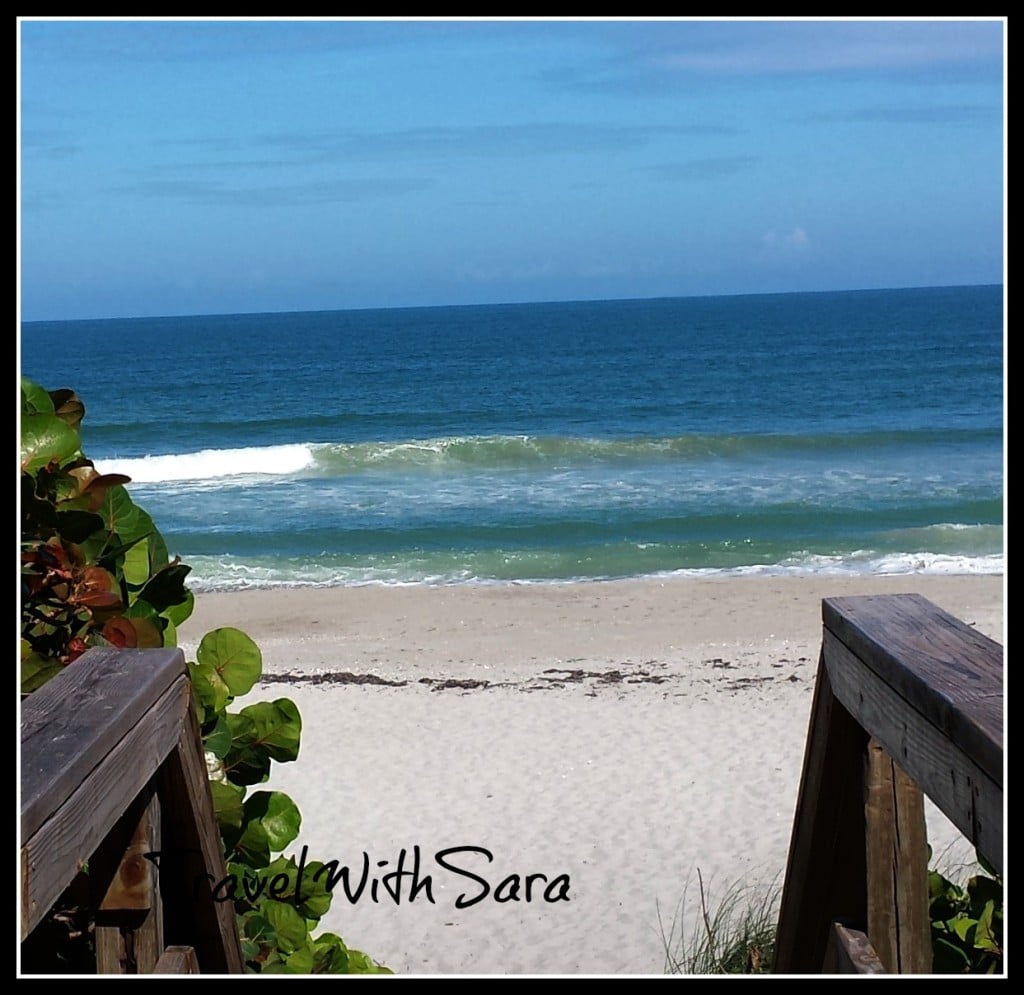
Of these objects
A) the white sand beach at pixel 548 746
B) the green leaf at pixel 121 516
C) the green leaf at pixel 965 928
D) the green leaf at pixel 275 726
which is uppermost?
the green leaf at pixel 121 516

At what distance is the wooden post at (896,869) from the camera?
161 centimetres

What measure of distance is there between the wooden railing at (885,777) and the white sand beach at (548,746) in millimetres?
1303

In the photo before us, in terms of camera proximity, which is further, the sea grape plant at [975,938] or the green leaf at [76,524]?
the sea grape plant at [975,938]

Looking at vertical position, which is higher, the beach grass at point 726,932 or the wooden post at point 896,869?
the wooden post at point 896,869

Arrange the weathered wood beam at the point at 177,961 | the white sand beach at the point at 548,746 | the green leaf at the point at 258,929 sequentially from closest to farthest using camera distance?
the weathered wood beam at the point at 177,961, the green leaf at the point at 258,929, the white sand beach at the point at 548,746

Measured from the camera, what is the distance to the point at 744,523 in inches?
656

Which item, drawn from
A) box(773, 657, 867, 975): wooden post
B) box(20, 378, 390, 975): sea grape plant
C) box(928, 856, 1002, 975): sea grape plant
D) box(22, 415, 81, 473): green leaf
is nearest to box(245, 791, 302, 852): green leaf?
box(20, 378, 390, 975): sea grape plant

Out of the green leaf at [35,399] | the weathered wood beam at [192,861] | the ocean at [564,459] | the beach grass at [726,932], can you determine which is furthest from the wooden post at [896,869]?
the ocean at [564,459]

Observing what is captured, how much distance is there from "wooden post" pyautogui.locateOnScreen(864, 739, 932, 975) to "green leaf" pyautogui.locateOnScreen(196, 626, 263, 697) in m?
0.96

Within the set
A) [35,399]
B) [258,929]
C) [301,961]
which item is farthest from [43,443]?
[301,961]

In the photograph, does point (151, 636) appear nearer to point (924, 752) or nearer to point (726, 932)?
point (924, 752)

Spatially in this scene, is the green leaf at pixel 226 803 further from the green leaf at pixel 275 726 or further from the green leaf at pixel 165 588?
the green leaf at pixel 165 588

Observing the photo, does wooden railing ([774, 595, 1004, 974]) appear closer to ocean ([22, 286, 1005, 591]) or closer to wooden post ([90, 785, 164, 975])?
wooden post ([90, 785, 164, 975])

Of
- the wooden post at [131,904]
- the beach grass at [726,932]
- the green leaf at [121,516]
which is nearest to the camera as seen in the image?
the wooden post at [131,904]
